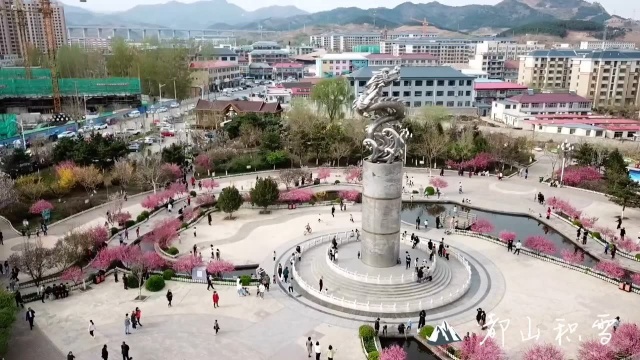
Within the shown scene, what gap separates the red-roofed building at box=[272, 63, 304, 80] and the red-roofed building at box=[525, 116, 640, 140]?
89.9 metres

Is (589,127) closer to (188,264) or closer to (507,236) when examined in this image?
(507,236)

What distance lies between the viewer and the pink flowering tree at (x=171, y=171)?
152 ft

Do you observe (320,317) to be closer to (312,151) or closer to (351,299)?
(351,299)

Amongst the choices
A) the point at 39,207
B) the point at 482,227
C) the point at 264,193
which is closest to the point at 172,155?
the point at 39,207

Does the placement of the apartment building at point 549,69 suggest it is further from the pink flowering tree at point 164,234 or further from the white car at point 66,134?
the pink flowering tree at point 164,234

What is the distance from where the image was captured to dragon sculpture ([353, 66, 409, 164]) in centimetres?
2783

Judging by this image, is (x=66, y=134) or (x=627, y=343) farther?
(x=66, y=134)

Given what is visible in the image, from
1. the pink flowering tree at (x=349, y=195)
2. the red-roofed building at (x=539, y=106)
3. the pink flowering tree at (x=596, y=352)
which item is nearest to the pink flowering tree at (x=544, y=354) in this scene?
the pink flowering tree at (x=596, y=352)

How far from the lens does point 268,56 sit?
171m

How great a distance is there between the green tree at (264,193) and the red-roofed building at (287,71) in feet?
381

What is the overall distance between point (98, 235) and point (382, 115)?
20.8 metres

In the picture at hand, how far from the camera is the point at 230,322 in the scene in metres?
24.7

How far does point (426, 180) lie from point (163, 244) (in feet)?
94.0

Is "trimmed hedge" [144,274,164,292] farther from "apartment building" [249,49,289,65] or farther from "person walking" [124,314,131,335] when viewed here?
"apartment building" [249,49,289,65]
